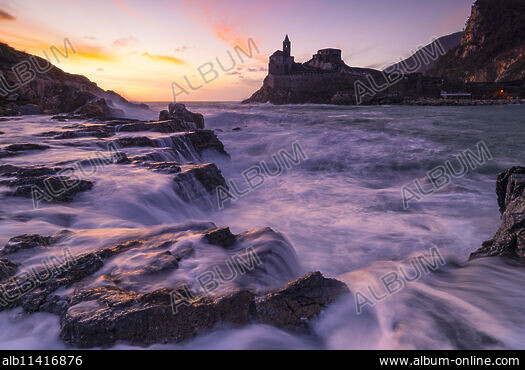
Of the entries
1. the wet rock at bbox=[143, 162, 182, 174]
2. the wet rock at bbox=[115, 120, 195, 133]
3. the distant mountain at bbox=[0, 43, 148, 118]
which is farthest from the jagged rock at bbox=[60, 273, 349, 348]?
the distant mountain at bbox=[0, 43, 148, 118]

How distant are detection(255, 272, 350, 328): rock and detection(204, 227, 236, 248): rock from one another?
118 cm

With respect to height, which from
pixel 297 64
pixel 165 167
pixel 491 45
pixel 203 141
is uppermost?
pixel 297 64

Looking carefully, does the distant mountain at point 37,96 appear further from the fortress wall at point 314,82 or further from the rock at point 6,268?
the fortress wall at point 314,82

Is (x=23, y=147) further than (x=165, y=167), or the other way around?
(x=23, y=147)

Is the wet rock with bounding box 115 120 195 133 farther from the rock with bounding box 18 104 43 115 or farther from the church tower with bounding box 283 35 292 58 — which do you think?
the church tower with bounding box 283 35 292 58

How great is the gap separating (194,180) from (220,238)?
9.66 feet

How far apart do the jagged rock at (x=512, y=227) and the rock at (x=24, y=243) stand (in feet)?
17.3

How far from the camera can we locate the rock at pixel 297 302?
212 centimetres

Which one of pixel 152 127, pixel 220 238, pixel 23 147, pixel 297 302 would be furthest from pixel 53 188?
pixel 152 127

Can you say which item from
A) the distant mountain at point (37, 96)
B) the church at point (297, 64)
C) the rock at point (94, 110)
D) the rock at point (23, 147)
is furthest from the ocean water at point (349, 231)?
the church at point (297, 64)

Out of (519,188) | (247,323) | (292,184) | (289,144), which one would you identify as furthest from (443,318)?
(289,144)

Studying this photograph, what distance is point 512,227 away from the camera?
3.17 meters

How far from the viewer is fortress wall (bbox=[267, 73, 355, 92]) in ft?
241

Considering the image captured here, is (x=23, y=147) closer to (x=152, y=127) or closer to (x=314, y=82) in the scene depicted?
(x=152, y=127)
